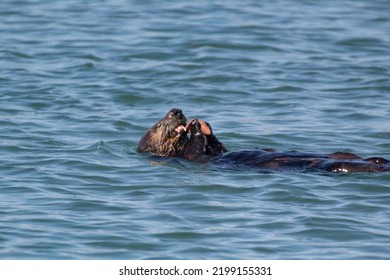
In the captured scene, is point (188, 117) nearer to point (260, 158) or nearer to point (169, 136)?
point (169, 136)

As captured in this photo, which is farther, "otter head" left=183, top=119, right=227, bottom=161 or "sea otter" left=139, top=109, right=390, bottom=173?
"otter head" left=183, top=119, right=227, bottom=161

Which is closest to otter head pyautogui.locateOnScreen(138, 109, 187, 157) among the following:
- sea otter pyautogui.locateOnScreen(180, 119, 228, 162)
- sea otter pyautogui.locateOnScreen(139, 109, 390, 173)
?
sea otter pyautogui.locateOnScreen(139, 109, 390, 173)

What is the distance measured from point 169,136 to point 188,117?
196cm

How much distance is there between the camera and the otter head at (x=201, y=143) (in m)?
9.24

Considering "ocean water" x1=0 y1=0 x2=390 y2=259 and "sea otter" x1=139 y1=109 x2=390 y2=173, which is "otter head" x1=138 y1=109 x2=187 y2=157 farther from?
"ocean water" x1=0 y1=0 x2=390 y2=259

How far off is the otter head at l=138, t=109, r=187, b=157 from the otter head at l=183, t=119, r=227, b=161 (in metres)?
0.27

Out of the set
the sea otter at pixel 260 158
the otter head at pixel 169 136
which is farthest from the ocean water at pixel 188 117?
the otter head at pixel 169 136

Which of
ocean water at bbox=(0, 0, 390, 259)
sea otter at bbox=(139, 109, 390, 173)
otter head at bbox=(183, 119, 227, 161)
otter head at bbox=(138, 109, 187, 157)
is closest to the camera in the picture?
ocean water at bbox=(0, 0, 390, 259)

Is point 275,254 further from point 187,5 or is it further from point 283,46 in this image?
point 187,5

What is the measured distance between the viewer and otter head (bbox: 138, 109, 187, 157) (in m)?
9.61

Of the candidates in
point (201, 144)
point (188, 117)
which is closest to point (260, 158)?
point (201, 144)

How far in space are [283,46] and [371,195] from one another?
734 cm

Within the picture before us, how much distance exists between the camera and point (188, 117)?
1155 centimetres

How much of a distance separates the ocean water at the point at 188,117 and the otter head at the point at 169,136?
10.1 inches
